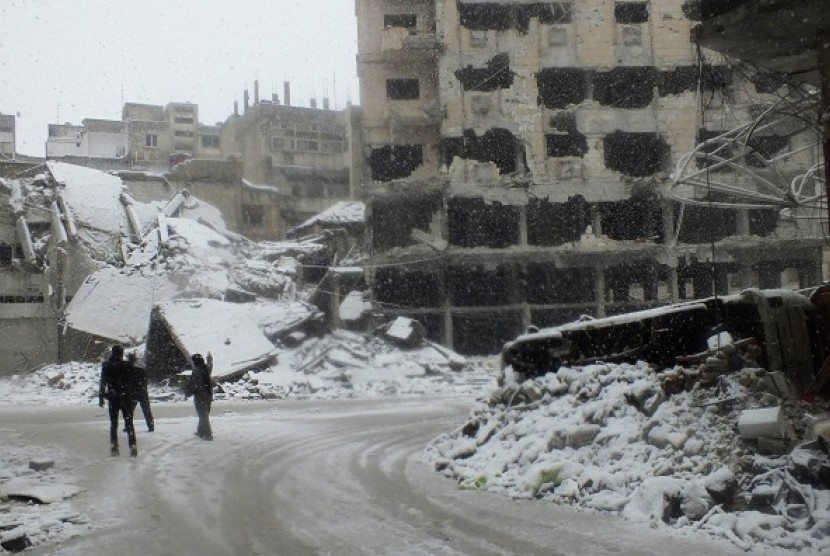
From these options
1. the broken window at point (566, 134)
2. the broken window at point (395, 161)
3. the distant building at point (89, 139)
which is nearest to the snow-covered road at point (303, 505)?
the broken window at point (395, 161)

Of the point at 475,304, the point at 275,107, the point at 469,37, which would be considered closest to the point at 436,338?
the point at 475,304

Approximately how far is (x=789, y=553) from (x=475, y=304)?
105 ft

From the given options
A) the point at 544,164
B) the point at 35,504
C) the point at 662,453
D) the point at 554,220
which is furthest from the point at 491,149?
the point at 35,504

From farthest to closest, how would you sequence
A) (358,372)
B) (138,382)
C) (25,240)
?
1. (25,240)
2. (358,372)
3. (138,382)

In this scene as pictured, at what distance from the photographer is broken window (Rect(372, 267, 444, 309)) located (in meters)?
36.6

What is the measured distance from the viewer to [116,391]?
1078cm

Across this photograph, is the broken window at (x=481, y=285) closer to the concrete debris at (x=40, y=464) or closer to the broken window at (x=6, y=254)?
the broken window at (x=6, y=254)

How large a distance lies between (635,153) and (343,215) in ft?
55.0

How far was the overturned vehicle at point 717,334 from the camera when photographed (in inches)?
343

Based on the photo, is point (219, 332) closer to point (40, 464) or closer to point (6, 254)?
point (6, 254)

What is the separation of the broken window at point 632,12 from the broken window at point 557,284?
13540 mm

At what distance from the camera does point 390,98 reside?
3869 cm

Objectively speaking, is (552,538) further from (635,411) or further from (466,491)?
(635,411)

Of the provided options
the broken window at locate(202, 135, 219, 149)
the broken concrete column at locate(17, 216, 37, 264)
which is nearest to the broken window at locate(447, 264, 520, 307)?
the broken concrete column at locate(17, 216, 37, 264)
